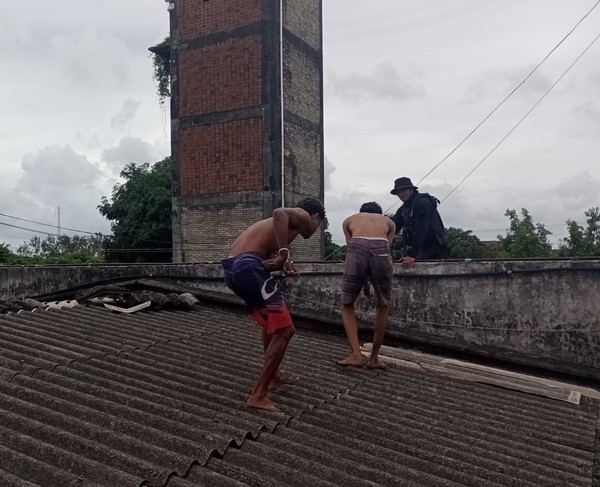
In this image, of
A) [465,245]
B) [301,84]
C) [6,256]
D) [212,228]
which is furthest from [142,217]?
[465,245]

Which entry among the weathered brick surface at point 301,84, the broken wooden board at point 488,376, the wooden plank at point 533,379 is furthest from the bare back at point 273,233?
the weathered brick surface at point 301,84

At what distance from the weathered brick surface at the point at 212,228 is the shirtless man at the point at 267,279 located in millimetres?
11634

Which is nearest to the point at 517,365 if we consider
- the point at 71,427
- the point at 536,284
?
the point at 536,284

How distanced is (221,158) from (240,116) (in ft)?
4.15

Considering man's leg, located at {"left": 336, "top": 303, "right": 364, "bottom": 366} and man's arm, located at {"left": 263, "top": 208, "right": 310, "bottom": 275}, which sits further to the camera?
man's leg, located at {"left": 336, "top": 303, "right": 364, "bottom": 366}

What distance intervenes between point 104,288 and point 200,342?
2.39m

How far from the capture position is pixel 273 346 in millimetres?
3543

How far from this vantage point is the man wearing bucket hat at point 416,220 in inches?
262

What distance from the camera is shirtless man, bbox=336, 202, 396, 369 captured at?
491 centimetres

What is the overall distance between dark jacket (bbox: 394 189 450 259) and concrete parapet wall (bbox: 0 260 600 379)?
0.43 meters

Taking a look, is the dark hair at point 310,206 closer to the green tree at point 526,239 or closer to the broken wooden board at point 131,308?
the broken wooden board at point 131,308

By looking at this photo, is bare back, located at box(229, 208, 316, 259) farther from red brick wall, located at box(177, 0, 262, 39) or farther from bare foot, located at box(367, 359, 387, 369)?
red brick wall, located at box(177, 0, 262, 39)

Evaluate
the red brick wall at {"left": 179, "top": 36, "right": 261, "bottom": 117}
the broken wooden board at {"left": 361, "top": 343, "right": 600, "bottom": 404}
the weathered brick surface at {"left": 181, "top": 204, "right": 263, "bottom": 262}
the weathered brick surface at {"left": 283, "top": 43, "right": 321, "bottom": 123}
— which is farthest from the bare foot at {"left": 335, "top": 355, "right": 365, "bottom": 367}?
the weathered brick surface at {"left": 283, "top": 43, "right": 321, "bottom": 123}

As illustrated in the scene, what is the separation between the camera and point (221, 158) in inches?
627
